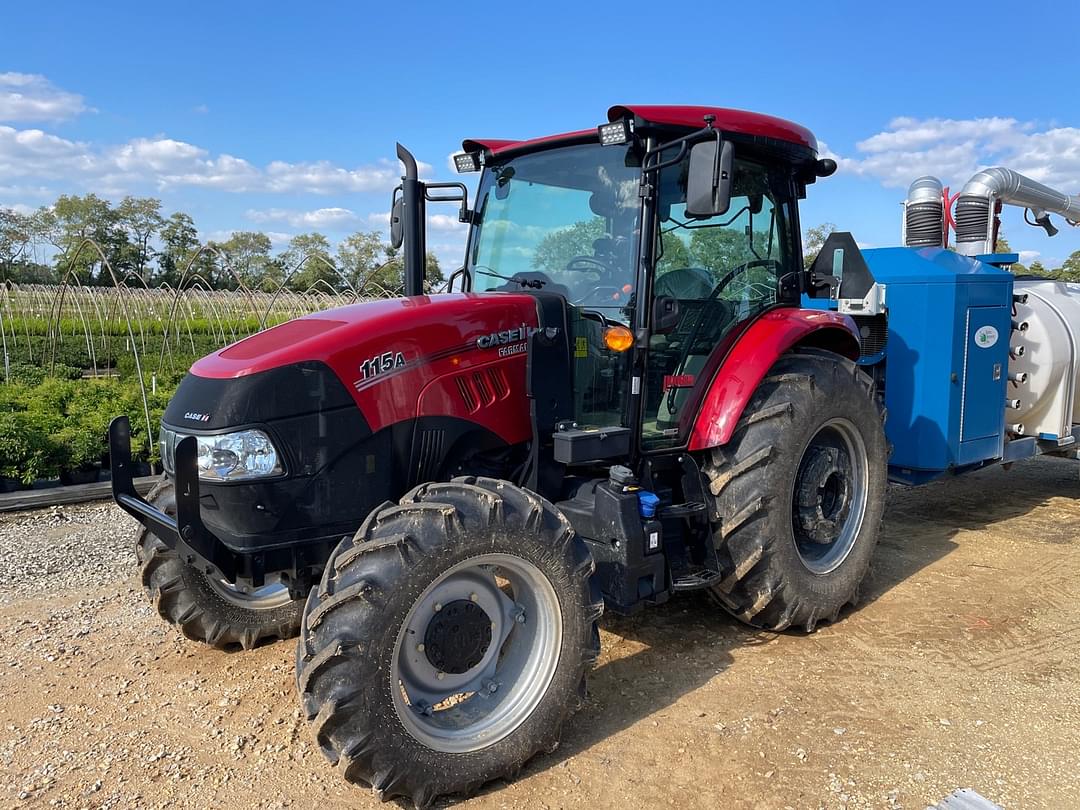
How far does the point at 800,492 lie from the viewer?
425 cm

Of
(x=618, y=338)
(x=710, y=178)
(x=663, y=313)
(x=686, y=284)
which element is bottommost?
(x=618, y=338)

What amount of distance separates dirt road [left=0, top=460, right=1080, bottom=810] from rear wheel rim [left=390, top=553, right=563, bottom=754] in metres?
0.25

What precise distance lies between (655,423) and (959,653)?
1946mm

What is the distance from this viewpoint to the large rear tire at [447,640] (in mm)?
2637

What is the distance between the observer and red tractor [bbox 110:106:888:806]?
283 centimetres

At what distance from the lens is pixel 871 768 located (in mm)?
3076

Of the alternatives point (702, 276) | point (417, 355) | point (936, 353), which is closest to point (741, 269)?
point (702, 276)

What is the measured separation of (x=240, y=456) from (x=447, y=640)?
1.01 m

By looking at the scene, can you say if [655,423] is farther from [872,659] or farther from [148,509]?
[148,509]

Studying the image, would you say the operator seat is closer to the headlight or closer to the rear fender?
the rear fender

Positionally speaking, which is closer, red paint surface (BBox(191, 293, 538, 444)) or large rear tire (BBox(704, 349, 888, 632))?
red paint surface (BBox(191, 293, 538, 444))

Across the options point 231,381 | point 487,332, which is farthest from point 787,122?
point 231,381

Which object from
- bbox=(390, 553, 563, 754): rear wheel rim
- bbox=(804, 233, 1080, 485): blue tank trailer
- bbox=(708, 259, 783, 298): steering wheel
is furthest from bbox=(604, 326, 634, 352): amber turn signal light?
bbox=(804, 233, 1080, 485): blue tank trailer

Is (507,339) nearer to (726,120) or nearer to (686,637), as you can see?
(726,120)
